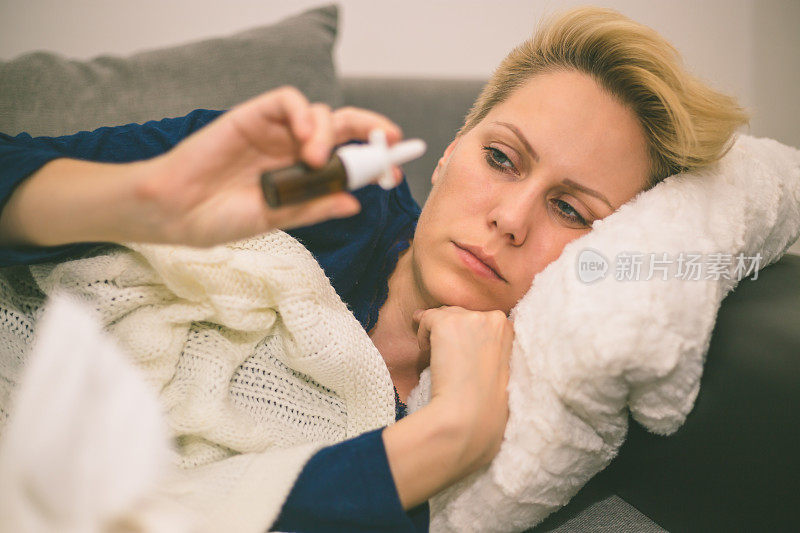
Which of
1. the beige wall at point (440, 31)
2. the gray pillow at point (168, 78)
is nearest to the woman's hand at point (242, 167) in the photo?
the gray pillow at point (168, 78)

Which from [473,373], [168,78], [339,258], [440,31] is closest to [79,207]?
[339,258]

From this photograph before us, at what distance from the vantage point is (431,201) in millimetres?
806

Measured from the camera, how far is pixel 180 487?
0.57 metres

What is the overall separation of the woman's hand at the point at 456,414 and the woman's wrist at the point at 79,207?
365 millimetres

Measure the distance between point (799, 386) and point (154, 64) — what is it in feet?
3.96

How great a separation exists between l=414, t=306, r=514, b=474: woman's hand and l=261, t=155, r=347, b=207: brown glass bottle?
334 mm

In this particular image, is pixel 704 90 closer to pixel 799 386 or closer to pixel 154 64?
pixel 799 386

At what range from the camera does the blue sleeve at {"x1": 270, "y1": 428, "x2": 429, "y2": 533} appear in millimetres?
569

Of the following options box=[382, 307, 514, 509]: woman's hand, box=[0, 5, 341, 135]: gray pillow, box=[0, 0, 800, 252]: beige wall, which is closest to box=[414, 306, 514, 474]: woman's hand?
box=[382, 307, 514, 509]: woman's hand

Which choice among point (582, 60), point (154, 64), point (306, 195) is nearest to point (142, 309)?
point (306, 195)

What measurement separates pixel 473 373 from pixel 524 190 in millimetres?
272

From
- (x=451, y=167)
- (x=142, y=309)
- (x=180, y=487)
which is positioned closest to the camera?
(x=180, y=487)

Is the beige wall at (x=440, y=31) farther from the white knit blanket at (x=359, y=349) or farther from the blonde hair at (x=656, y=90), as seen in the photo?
the white knit blanket at (x=359, y=349)

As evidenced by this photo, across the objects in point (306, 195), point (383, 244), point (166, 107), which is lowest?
point (383, 244)
